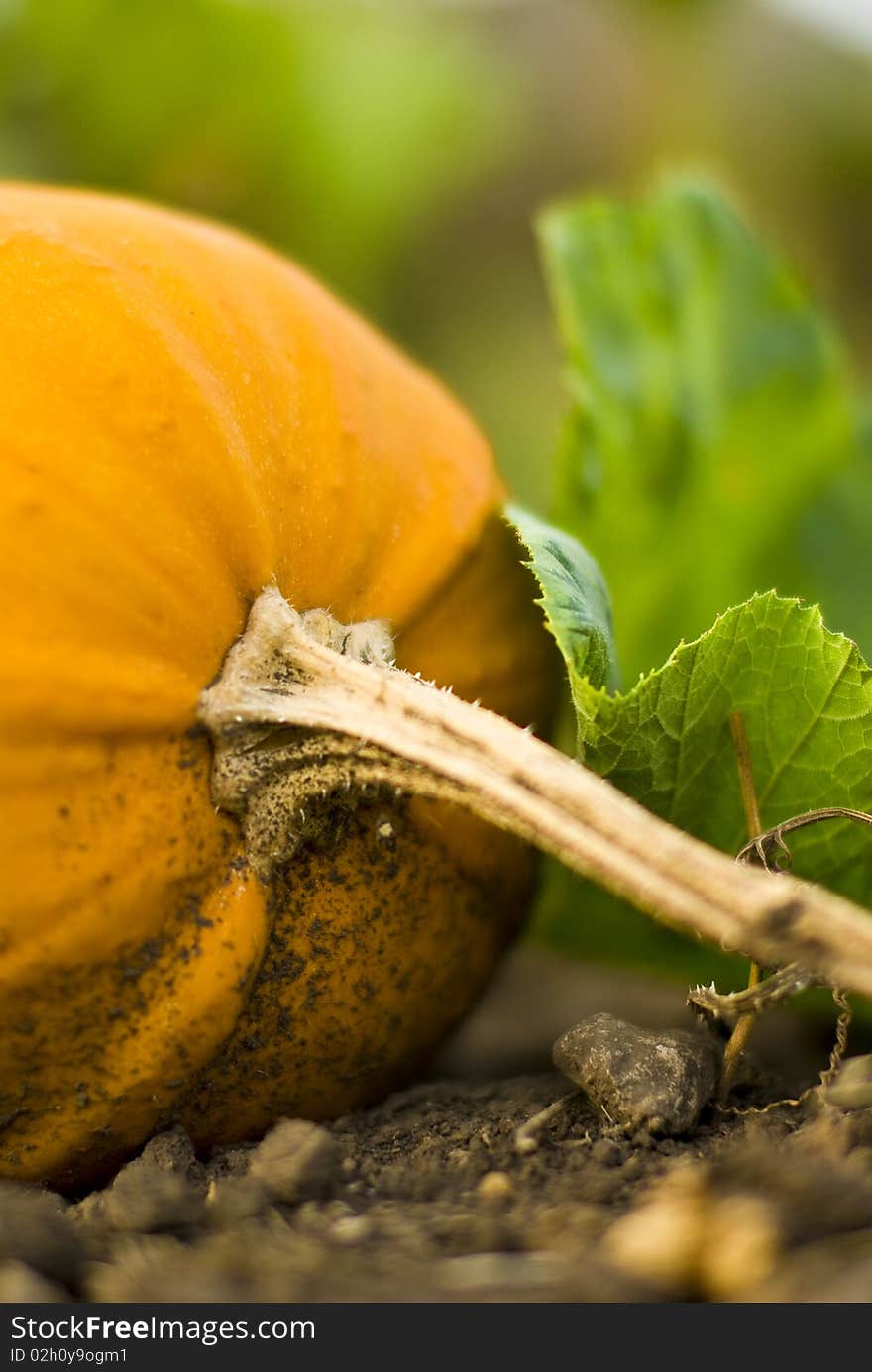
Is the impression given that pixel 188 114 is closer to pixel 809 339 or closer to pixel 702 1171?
pixel 809 339

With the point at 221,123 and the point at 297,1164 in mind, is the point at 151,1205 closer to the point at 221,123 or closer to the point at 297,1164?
the point at 297,1164

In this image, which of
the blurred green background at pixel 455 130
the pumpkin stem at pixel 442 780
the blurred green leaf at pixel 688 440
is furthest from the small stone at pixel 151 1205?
the blurred green background at pixel 455 130

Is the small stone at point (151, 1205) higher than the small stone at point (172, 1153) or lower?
lower

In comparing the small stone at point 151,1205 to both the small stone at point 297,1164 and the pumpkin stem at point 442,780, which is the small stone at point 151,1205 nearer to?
the small stone at point 297,1164

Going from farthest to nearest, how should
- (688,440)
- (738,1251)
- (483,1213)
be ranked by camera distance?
(688,440)
(483,1213)
(738,1251)

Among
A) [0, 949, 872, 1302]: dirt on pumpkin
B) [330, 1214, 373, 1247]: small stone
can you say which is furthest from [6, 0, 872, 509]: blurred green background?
[330, 1214, 373, 1247]: small stone

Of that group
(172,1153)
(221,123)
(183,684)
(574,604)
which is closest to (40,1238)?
(172,1153)

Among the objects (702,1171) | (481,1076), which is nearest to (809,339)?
(481,1076)
